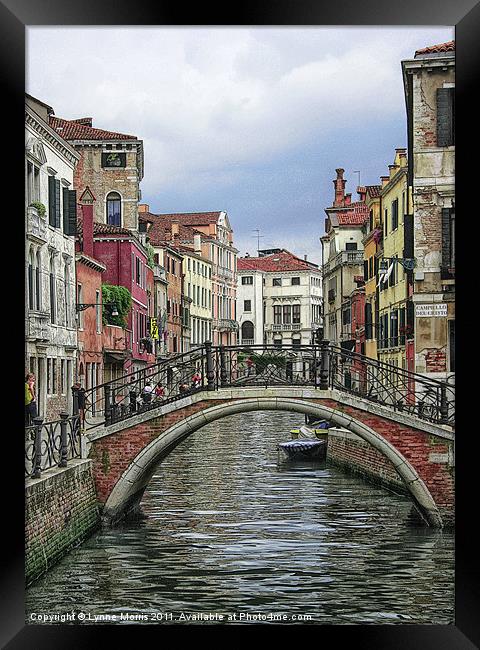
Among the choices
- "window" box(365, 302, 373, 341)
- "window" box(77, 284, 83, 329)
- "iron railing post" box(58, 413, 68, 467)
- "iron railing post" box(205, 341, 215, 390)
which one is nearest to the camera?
"iron railing post" box(58, 413, 68, 467)

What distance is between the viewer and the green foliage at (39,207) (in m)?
10.4

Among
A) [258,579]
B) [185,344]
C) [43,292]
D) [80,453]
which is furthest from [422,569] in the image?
[185,344]

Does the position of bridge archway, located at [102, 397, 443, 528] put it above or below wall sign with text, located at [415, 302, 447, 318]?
below

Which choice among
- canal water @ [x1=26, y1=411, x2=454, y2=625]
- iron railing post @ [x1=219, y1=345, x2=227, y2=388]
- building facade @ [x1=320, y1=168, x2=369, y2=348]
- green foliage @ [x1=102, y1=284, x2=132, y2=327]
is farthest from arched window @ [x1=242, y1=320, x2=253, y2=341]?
green foliage @ [x1=102, y1=284, x2=132, y2=327]

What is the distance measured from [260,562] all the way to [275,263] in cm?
365

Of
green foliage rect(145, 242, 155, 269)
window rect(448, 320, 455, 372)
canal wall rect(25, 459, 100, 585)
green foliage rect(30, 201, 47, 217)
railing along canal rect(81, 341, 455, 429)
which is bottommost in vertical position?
canal wall rect(25, 459, 100, 585)

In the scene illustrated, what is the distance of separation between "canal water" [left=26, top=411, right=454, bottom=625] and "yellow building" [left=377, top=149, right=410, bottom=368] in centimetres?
151

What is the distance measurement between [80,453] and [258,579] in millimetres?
1879

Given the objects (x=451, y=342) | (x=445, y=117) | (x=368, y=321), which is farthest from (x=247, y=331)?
(x=445, y=117)

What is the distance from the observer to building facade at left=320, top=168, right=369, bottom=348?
509 inches

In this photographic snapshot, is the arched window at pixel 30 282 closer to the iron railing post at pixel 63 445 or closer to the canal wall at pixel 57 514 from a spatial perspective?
the canal wall at pixel 57 514

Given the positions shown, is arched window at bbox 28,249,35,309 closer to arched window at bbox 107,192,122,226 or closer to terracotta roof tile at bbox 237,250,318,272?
terracotta roof tile at bbox 237,250,318,272
